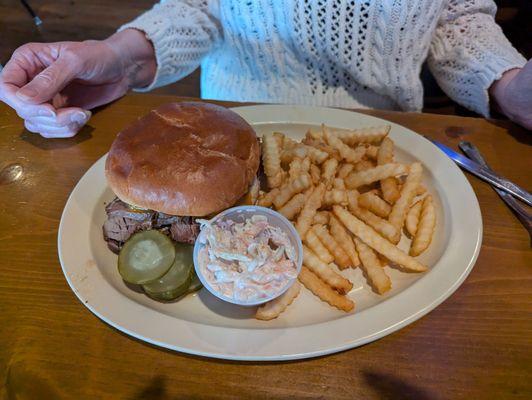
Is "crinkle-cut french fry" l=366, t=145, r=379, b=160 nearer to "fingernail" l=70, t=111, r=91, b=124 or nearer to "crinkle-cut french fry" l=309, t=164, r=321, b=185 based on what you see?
"crinkle-cut french fry" l=309, t=164, r=321, b=185

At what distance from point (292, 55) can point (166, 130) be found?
2.74ft

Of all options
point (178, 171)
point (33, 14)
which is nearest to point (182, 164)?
point (178, 171)

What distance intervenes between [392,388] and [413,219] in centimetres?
59

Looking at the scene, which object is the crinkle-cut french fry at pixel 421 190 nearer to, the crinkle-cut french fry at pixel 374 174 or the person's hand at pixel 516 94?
the crinkle-cut french fry at pixel 374 174

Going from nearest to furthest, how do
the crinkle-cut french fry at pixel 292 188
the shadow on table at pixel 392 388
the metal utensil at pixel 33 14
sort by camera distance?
the shadow on table at pixel 392 388 < the crinkle-cut french fry at pixel 292 188 < the metal utensil at pixel 33 14

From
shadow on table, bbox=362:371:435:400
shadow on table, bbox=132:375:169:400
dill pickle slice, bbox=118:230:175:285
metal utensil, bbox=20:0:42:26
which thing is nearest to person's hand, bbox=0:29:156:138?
dill pickle slice, bbox=118:230:175:285

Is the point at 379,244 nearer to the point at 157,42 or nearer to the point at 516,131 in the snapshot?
the point at 516,131

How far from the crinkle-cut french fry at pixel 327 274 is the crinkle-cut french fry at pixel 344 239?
93mm

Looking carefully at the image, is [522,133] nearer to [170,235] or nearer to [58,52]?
[170,235]

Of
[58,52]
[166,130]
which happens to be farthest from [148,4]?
[166,130]

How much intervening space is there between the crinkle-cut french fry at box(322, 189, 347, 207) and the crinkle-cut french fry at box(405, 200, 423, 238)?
24 centimetres

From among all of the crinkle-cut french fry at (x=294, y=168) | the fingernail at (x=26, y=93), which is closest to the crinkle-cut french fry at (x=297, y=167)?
the crinkle-cut french fry at (x=294, y=168)

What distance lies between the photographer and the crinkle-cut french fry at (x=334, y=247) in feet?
4.56

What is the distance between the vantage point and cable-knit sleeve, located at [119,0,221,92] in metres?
1.92
